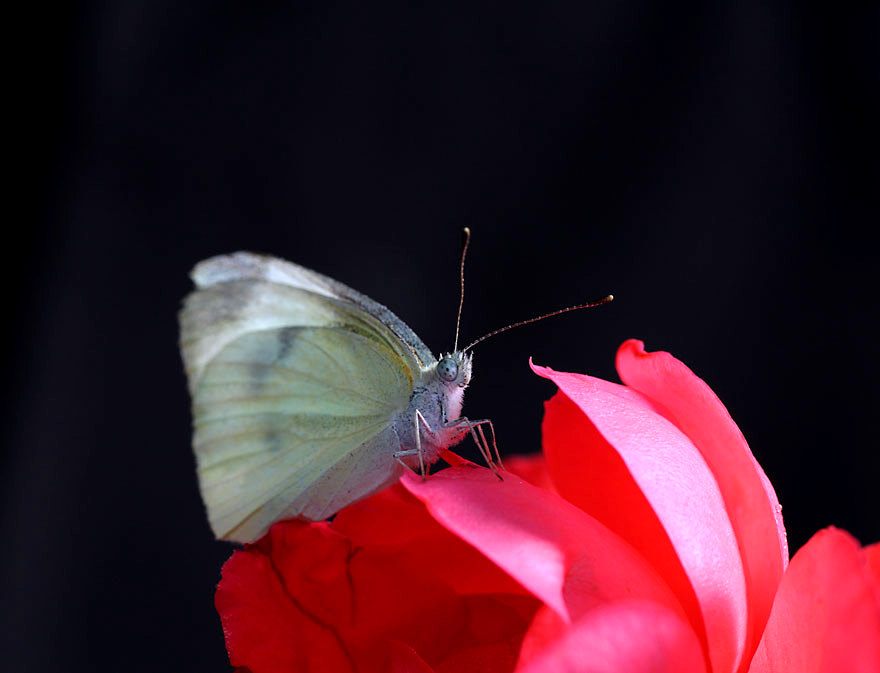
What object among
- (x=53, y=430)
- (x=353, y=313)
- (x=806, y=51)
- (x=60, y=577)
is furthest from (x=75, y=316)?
(x=806, y=51)

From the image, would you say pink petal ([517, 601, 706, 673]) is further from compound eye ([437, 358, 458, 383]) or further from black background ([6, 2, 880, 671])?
black background ([6, 2, 880, 671])

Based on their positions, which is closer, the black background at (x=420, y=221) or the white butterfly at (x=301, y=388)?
the white butterfly at (x=301, y=388)

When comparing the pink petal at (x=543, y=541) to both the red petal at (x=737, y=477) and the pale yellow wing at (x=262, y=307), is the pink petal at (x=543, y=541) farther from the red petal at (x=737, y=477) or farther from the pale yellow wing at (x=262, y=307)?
the pale yellow wing at (x=262, y=307)

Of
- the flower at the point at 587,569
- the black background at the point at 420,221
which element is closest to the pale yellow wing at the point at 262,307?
the flower at the point at 587,569

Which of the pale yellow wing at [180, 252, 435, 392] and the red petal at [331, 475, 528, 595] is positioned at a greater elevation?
the pale yellow wing at [180, 252, 435, 392]

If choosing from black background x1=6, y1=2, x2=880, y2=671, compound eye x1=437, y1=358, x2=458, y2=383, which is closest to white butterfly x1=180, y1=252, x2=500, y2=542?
compound eye x1=437, y1=358, x2=458, y2=383

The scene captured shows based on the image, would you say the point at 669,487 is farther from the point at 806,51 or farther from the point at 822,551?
the point at 806,51
